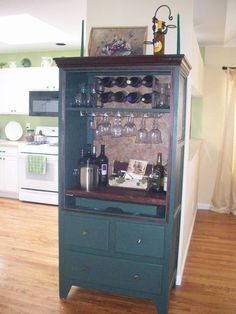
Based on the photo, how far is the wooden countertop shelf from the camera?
7.72 feet

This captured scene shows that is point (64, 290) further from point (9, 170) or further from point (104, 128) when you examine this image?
point (9, 170)

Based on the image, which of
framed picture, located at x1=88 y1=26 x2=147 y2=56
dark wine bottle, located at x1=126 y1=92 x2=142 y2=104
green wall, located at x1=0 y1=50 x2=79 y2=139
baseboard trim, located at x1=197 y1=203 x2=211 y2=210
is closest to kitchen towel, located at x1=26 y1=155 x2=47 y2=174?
green wall, located at x1=0 y1=50 x2=79 y2=139

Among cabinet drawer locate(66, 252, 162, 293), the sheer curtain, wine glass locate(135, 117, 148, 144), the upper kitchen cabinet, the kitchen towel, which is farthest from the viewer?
the upper kitchen cabinet

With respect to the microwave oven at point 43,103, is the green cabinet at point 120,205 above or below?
below

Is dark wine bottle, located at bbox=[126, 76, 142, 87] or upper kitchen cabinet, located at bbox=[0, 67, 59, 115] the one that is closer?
dark wine bottle, located at bbox=[126, 76, 142, 87]

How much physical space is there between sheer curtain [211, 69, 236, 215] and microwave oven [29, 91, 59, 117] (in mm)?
2631

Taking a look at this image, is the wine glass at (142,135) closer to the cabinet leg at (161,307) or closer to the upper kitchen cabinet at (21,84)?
Result: the cabinet leg at (161,307)

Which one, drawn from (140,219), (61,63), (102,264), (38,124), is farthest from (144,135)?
(38,124)

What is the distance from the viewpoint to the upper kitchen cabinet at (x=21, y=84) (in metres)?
5.35

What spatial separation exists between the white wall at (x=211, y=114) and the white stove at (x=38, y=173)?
2295 millimetres

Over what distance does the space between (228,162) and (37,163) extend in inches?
113

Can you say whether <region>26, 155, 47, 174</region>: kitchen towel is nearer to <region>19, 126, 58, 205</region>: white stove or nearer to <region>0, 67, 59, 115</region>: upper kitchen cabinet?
<region>19, 126, 58, 205</region>: white stove

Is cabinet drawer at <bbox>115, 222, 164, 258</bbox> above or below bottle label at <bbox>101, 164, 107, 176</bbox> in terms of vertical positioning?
below

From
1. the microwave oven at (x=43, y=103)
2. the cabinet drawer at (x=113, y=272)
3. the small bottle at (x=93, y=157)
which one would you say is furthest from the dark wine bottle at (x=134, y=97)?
the microwave oven at (x=43, y=103)
